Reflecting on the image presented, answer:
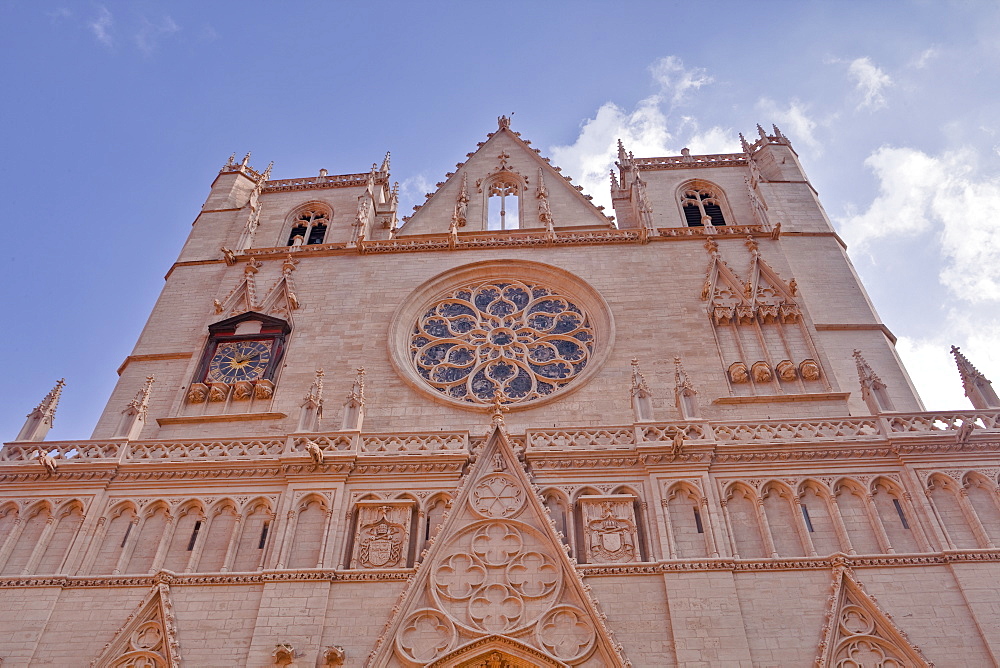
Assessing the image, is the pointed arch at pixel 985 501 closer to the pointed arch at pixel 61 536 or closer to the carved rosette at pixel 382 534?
the carved rosette at pixel 382 534

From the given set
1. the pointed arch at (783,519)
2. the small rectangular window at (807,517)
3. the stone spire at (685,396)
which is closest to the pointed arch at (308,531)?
the stone spire at (685,396)

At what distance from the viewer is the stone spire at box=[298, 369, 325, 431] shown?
576 inches

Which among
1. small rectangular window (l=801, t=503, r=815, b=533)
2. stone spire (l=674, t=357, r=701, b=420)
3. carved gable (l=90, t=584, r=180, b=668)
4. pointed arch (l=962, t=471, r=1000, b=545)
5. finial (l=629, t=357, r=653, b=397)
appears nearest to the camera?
carved gable (l=90, t=584, r=180, b=668)

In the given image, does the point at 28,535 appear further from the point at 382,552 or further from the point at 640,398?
the point at 640,398

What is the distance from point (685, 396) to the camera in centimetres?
1457

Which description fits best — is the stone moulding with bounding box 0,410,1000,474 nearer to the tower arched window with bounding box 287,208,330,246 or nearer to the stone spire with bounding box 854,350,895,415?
the stone spire with bounding box 854,350,895,415

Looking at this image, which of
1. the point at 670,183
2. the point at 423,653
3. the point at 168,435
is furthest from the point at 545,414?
the point at 670,183

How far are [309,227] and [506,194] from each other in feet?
17.9

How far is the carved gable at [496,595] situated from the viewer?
36.4 feet

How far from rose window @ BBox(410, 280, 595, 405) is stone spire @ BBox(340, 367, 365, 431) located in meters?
1.55

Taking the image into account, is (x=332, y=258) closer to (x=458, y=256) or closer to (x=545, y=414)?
(x=458, y=256)

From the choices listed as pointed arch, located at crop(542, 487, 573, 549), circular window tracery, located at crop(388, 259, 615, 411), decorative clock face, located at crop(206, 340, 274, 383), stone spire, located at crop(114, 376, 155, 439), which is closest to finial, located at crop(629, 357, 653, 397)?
circular window tracery, located at crop(388, 259, 615, 411)

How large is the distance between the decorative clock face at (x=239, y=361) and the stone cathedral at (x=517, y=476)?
0.08 meters

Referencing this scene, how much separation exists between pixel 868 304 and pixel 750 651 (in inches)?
386
